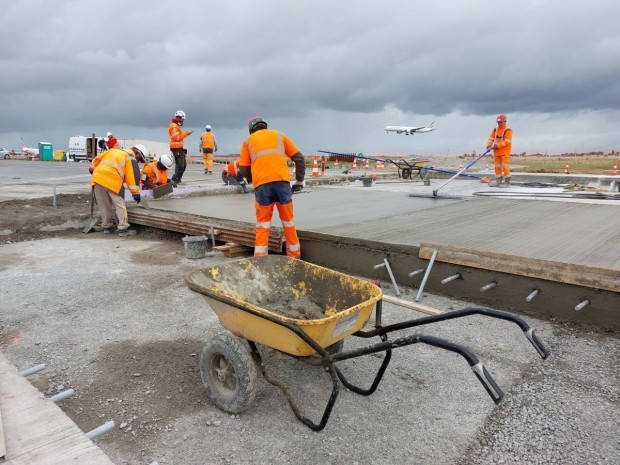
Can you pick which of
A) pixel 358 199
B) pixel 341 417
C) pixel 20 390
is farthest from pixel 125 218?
pixel 341 417

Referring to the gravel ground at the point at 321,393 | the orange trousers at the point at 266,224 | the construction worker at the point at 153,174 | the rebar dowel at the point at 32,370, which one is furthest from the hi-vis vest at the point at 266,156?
the construction worker at the point at 153,174

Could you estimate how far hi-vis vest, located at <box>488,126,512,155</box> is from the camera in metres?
11.5

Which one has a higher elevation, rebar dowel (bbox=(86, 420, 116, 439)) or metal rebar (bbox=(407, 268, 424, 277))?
metal rebar (bbox=(407, 268, 424, 277))

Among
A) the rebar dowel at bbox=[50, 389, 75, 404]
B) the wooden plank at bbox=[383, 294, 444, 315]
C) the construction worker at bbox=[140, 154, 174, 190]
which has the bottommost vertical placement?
the rebar dowel at bbox=[50, 389, 75, 404]

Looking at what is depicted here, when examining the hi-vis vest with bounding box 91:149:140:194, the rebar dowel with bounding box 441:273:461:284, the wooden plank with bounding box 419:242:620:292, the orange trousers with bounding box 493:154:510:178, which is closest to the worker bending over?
the hi-vis vest with bounding box 91:149:140:194

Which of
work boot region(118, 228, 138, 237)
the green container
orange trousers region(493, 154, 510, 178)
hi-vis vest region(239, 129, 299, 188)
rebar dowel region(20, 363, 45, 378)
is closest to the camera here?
rebar dowel region(20, 363, 45, 378)

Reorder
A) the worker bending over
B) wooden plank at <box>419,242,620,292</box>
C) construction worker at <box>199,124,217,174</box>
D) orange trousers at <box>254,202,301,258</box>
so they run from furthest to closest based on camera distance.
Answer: construction worker at <box>199,124,217,174</box> < the worker bending over < orange trousers at <box>254,202,301,258</box> < wooden plank at <box>419,242,620,292</box>

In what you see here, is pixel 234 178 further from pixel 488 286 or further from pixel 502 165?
pixel 488 286

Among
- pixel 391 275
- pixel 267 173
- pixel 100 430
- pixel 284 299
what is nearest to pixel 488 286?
pixel 391 275

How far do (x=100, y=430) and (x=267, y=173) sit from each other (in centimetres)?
337

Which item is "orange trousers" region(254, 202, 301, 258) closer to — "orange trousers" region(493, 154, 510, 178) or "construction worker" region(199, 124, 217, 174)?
"orange trousers" region(493, 154, 510, 178)

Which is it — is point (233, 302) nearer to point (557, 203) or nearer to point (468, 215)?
point (468, 215)

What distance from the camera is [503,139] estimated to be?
1160cm

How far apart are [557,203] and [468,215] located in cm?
246
